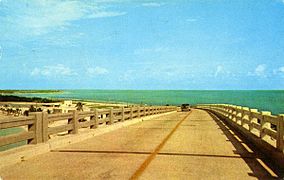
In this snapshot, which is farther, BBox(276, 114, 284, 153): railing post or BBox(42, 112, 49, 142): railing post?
BBox(42, 112, 49, 142): railing post

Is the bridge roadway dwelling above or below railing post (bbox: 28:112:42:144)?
below

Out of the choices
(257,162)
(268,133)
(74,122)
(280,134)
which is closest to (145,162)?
(257,162)

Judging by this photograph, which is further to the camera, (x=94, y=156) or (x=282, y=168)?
(x=94, y=156)

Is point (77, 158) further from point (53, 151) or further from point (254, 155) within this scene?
point (254, 155)

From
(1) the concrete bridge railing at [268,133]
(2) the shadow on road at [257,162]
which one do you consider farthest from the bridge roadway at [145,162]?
(1) the concrete bridge railing at [268,133]

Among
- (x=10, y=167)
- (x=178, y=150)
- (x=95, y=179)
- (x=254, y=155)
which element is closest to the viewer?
(x=95, y=179)

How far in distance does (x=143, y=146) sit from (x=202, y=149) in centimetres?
198

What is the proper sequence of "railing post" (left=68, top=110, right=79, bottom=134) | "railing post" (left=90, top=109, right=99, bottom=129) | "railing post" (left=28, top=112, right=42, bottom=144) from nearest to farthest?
"railing post" (left=28, top=112, right=42, bottom=144) < "railing post" (left=68, top=110, right=79, bottom=134) < "railing post" (left=90, top=109, right=99, bottom=129)

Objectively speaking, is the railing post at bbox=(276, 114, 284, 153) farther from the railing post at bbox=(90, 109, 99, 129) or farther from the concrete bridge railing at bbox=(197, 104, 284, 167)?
the railing post at bbox=(90, 109, 99, 129)

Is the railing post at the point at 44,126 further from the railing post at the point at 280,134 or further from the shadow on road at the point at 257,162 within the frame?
the railing post at the point at 280,134

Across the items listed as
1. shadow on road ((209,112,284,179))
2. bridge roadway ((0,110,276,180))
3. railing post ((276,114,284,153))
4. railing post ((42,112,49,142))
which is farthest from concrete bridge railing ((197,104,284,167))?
railing post ((42,112,49,142))

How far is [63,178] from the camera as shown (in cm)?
836

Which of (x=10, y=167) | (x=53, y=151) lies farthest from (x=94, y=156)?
(x=10, y=167)

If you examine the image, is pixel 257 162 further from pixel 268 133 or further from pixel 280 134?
pixel 268 133
